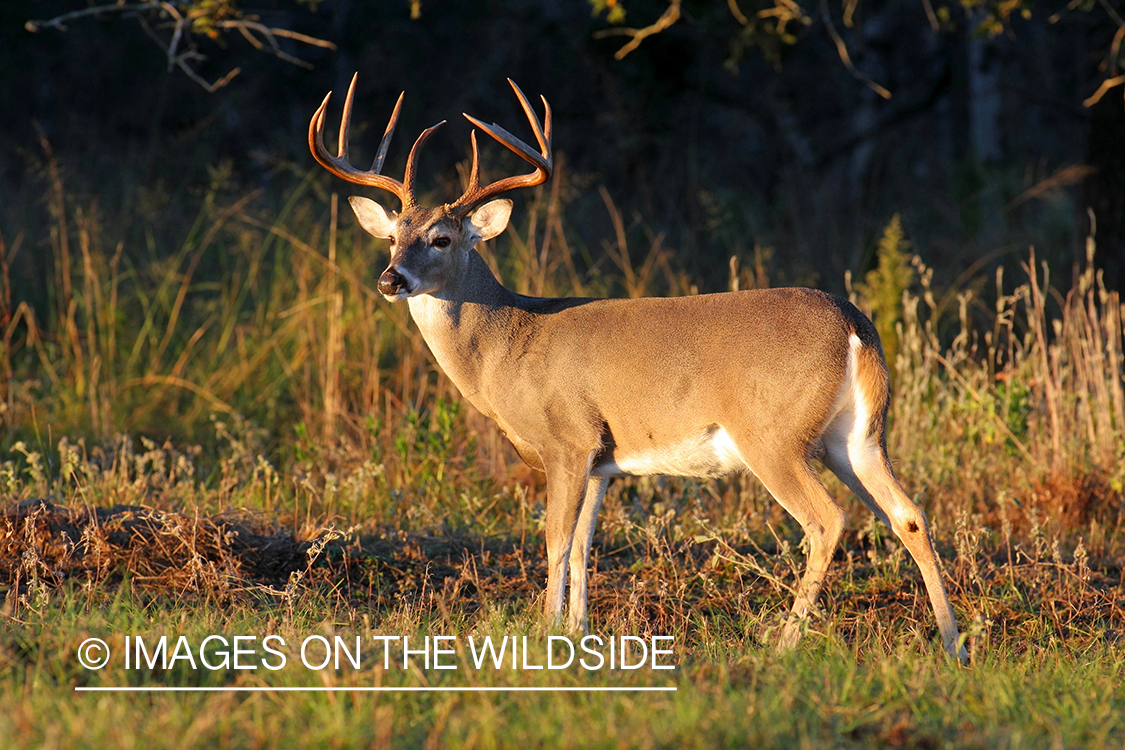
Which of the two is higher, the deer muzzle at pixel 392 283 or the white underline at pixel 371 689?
the deer muzzle at pixel 392 283

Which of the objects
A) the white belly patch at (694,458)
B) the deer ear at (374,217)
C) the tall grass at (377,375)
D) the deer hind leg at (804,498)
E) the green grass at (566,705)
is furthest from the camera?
the tall grass at (377,375)

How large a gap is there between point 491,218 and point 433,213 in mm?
259

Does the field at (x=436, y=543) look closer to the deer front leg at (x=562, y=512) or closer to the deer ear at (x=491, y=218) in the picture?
the deer front leg at (x=562, y=512)

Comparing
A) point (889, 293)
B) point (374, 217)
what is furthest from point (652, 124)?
point (374, 217)

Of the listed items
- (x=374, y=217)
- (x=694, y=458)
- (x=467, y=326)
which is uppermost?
(x=374, y=217)

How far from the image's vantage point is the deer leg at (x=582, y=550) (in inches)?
182

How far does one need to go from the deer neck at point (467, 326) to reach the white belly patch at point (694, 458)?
657 millimetres

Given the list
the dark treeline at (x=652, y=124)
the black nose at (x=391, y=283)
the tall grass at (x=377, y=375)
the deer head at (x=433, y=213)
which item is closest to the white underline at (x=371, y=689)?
the black nose at (x=391, y=283)

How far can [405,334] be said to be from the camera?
24.8 feet

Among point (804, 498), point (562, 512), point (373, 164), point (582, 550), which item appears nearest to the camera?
point (804, 498)

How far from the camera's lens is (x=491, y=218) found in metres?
5.10

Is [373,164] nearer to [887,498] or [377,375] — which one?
[377,375]

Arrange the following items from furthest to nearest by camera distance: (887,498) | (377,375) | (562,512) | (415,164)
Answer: (377,375) → (415,164) → (562,512) → (887,498)

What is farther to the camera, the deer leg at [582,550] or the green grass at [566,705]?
the deer leg at [582,550]
